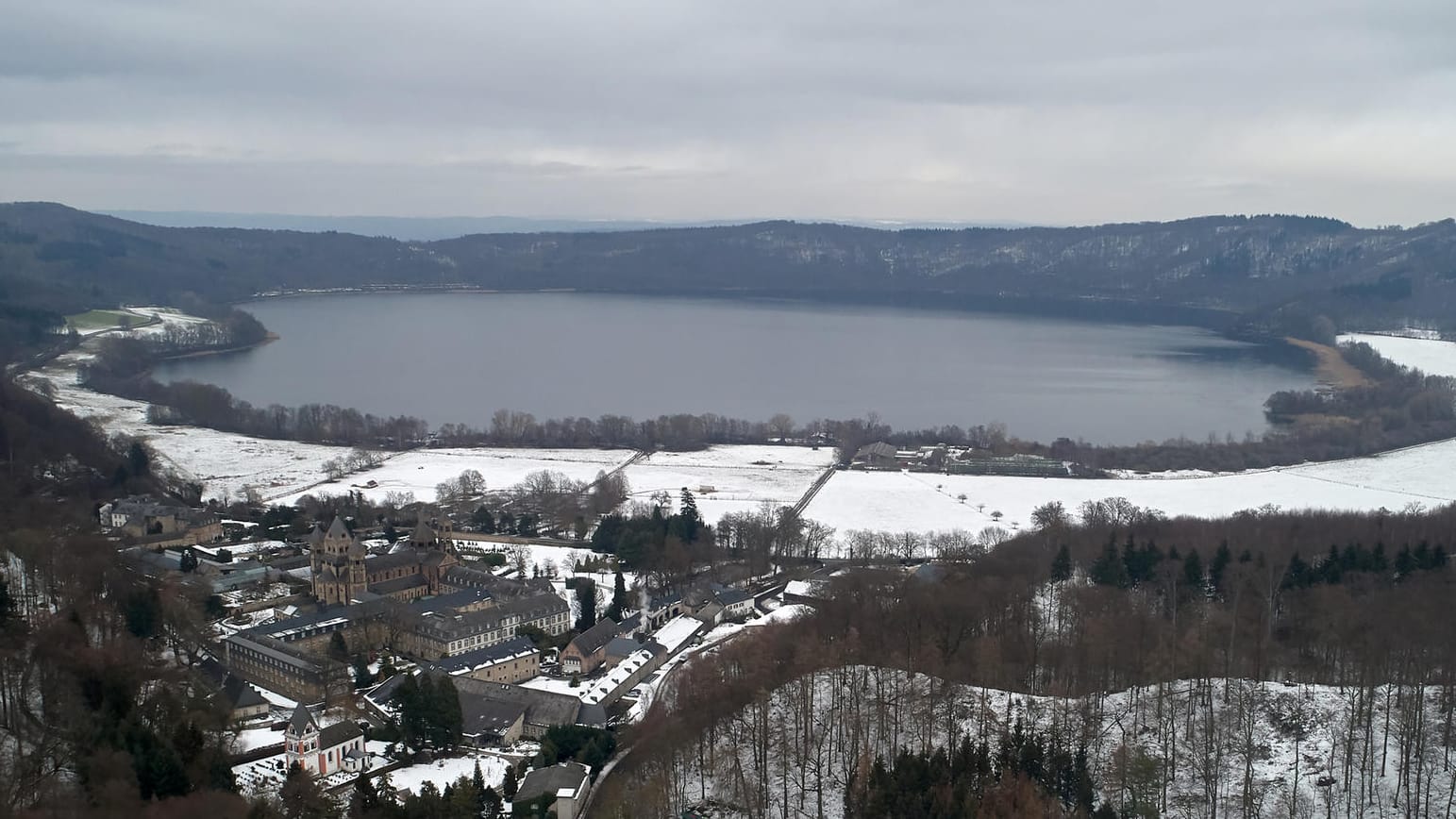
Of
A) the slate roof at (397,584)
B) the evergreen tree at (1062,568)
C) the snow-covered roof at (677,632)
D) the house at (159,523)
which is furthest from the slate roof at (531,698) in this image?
the house at (159,523)

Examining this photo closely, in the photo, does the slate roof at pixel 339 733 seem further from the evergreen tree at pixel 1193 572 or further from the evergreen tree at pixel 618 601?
the evergreen tree at pixel 1193 572

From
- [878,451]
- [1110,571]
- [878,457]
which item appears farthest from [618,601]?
[878,451]

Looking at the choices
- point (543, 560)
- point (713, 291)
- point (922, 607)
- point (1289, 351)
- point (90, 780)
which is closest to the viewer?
point (90, 780)

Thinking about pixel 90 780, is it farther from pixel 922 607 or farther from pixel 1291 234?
pixel 1291 234

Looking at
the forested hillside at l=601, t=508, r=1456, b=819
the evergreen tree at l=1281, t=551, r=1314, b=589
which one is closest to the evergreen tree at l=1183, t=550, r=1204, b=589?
the forested hillside at l=601, t=508, r=1456, b=819

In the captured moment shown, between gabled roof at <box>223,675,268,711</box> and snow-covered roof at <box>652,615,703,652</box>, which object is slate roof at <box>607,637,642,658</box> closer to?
snow-covered roof at <box>652,615,703,652</box>

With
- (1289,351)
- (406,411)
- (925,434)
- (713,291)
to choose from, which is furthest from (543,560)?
(713,291)

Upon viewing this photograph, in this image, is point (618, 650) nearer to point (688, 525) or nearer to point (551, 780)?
point (551, 780)
